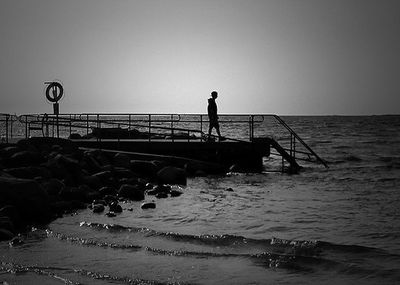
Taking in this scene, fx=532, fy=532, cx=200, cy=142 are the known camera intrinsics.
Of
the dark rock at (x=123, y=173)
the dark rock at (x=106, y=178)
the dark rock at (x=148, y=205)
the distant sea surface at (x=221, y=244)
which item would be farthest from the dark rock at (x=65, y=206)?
the dark rock at (x=123, y=173)

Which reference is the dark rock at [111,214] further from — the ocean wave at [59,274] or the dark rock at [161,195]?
the ocean wave at [59,274]

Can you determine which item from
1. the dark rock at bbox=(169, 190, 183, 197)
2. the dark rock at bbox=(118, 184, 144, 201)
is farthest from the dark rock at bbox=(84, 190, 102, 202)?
the dark rock at bbox=(169, 190, 183, 197)

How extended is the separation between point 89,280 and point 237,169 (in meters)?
14.4

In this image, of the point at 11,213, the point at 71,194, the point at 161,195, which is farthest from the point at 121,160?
the point at 11,213

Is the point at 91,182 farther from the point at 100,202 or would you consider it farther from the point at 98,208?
the point at 98,208

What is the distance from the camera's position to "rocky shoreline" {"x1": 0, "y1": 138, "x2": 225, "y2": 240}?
11094mm

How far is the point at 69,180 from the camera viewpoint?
48.5ft

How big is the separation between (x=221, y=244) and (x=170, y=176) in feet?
26.1

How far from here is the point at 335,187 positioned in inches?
738

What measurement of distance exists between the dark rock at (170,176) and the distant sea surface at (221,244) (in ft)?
5.67

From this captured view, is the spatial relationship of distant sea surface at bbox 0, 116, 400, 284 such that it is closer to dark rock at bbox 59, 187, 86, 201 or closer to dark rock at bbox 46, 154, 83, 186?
dark rock at bbox 59, 187, 86, 201

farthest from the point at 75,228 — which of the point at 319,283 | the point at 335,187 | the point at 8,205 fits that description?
the point at 335,187

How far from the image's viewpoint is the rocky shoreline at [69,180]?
11094mm

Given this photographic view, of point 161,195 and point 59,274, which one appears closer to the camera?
point 59,274
